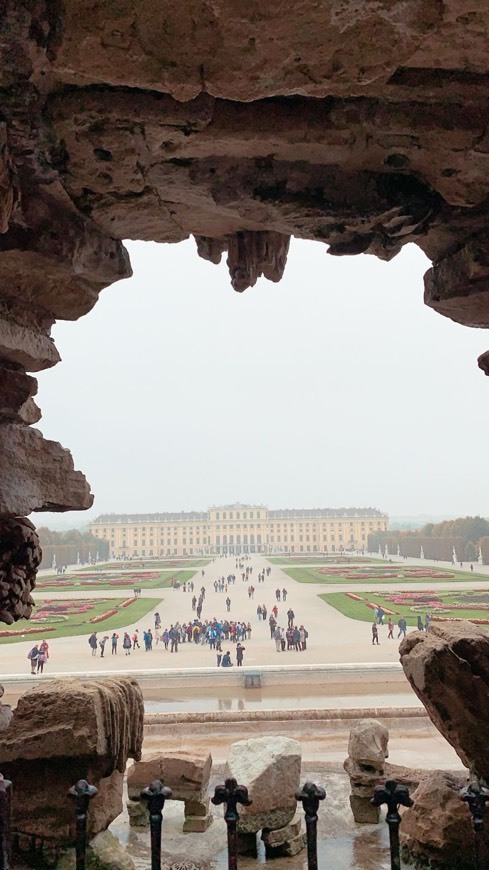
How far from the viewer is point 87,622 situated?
22.0m

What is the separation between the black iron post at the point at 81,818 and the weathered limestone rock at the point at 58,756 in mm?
1615

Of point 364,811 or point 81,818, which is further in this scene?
point 364,811

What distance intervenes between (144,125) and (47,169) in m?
0.62

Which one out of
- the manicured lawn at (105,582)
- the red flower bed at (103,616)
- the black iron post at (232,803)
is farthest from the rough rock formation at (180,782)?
the manicured lawn at (105,582)

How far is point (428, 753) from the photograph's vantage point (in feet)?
24.4

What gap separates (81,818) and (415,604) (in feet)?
75.4

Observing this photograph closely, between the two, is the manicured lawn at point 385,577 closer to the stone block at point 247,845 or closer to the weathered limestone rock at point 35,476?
the stone block at point 247,845

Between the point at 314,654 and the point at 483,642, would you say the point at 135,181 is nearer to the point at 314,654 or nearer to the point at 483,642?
the point at 483,642

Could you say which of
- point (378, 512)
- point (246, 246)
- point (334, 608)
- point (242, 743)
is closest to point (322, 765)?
point (242, 743)

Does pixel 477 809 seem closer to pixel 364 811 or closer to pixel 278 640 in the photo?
pixel 364 811

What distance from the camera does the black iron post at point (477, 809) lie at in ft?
7.43

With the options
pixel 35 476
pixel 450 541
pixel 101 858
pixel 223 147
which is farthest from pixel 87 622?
pixel 450 541

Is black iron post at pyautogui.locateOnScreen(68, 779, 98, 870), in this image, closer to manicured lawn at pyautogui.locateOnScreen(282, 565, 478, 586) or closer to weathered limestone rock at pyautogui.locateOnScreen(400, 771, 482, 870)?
weathered limestone rock at pyautogui.locateOnScreen(400, 771, 482, 870)

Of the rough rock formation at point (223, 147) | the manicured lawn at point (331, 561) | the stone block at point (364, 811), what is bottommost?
the manicured lawn at point (331, 561)
